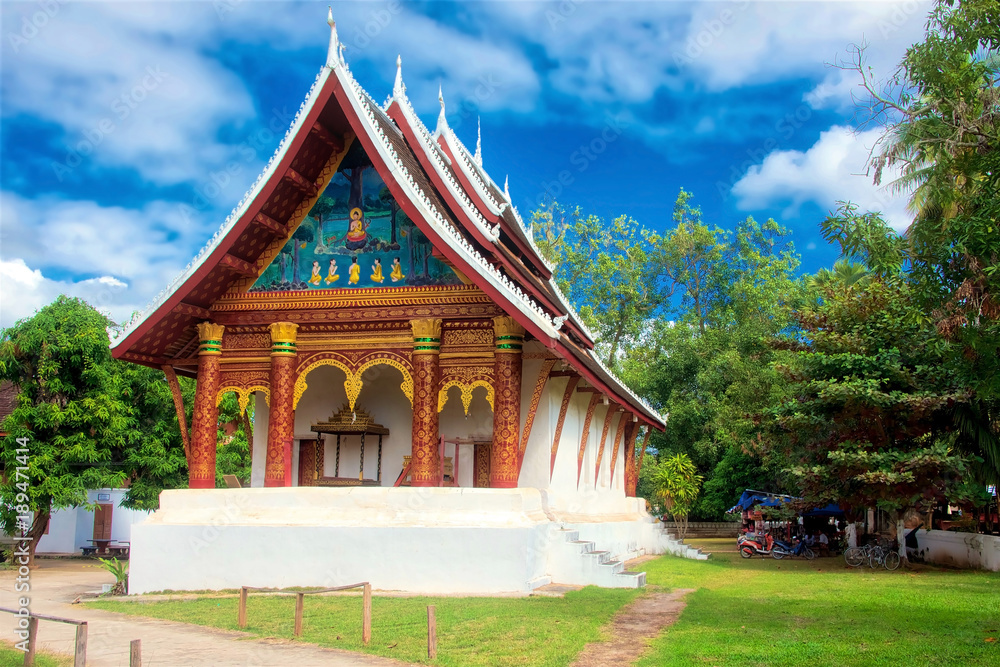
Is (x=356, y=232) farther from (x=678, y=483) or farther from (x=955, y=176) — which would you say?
(x=678, y=483)

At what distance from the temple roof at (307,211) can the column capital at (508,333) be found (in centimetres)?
41

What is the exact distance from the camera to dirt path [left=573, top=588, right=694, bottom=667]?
7242 mm

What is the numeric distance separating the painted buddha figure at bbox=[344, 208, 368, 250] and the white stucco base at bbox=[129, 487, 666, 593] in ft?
12.2

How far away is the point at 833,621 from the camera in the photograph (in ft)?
29.2

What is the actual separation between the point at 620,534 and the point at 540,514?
529cm

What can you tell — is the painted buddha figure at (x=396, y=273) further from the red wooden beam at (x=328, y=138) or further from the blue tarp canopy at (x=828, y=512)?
the blue tarp canopy at (x=828, y=512)

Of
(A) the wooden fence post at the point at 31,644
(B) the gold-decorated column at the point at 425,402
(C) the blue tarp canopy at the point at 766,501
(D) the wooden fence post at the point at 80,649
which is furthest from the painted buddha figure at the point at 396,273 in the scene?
(C) the blue tarp canopy at the point at 766,501

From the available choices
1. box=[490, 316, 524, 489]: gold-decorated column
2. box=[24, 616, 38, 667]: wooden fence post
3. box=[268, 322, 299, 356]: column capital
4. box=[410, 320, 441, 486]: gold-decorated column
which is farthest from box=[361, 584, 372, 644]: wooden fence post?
box=[268, 322, 299, 356]: column capital

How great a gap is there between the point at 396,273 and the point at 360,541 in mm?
3957

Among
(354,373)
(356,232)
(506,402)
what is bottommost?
(506,402)

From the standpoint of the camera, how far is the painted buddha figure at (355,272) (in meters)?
13.0

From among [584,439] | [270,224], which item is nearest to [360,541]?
[270,224]

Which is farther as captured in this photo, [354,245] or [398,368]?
[354,245]

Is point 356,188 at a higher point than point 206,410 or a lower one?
higher
